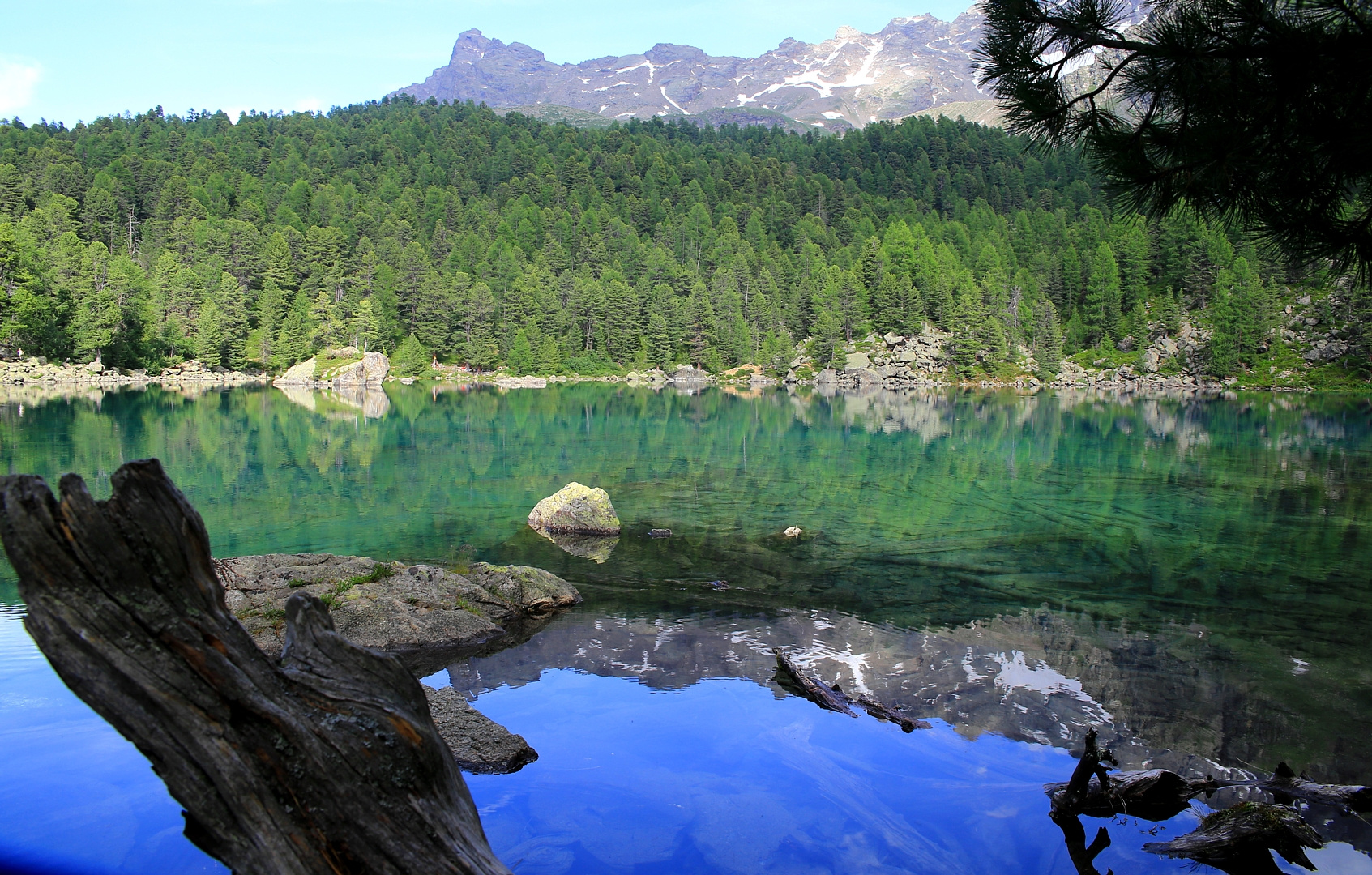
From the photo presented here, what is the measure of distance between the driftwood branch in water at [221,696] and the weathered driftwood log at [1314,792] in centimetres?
731

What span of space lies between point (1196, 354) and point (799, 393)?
60790 mm

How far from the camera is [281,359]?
101000mm

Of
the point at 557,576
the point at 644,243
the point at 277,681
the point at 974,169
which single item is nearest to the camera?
the point at 277,681

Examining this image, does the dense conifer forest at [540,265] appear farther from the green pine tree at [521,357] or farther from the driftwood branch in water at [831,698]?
the driftwood branch in water at [831,698]

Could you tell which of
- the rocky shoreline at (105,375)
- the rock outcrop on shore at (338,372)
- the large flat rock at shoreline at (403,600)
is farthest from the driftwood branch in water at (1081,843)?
the rock outcrop on shore at (338,372)

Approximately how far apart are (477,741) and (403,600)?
4.73 metres

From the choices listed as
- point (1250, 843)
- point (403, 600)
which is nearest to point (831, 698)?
point (1250, 843)

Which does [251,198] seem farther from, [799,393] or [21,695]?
[21,695]

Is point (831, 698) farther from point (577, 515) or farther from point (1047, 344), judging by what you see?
point (1047, 344)

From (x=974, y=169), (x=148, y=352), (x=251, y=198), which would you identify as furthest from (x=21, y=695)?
(x=974, y=169)

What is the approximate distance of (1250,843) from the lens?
675 cm

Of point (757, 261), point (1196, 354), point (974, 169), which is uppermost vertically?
point (974, 169)

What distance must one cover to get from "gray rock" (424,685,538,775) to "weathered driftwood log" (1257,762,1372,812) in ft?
22.7

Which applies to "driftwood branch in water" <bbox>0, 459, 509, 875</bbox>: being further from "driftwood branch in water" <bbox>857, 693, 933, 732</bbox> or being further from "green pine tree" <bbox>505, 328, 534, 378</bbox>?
"green pine tree" <bbox>505, 328, 534, 378</bbox>
